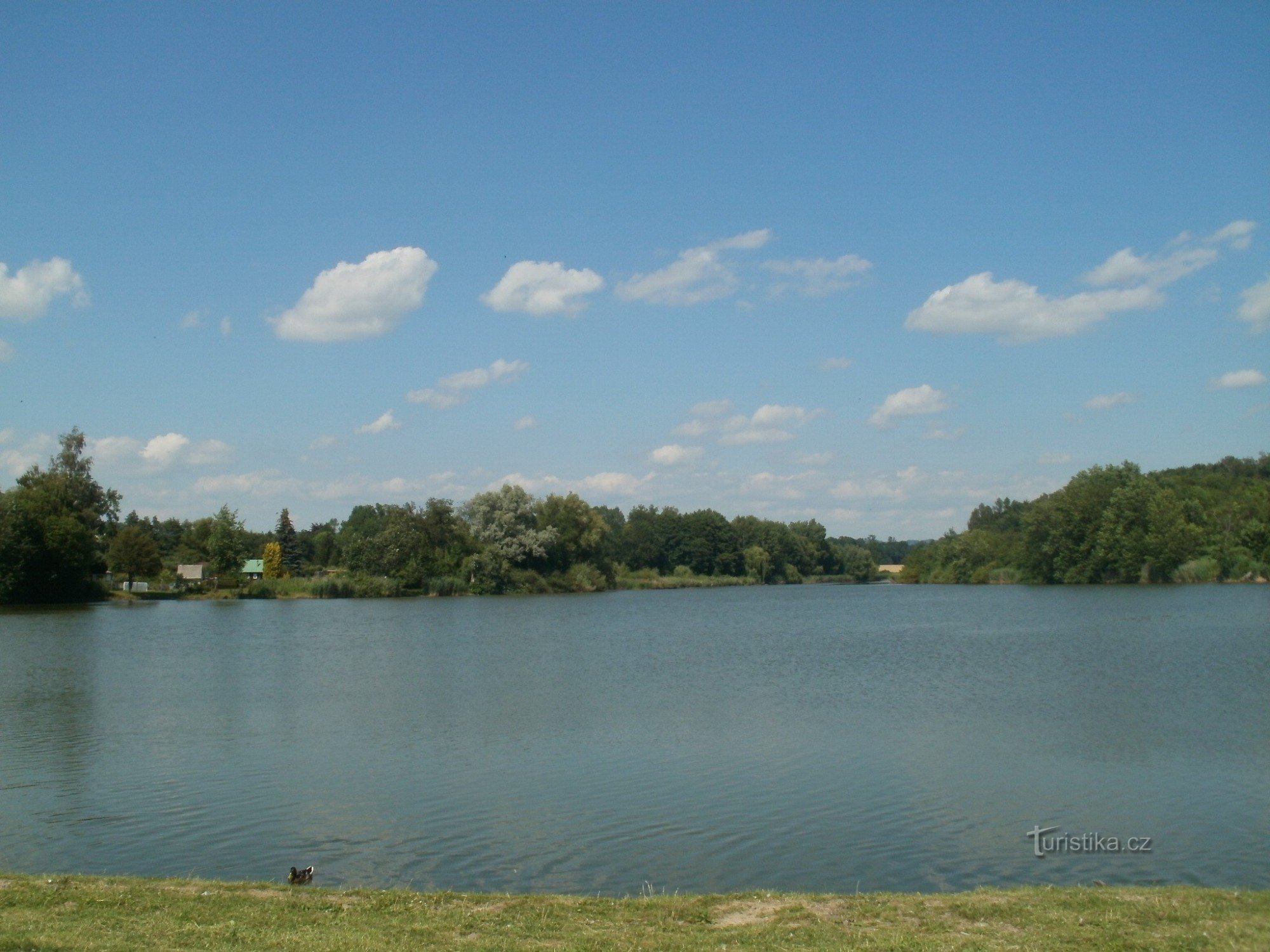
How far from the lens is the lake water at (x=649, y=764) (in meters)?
10.9

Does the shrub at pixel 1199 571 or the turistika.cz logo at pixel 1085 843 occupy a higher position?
the shrub at pixel 1199 571

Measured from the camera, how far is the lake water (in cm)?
1091

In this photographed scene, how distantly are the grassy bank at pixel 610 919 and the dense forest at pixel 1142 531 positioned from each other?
248 ft

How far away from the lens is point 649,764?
52.0 ft

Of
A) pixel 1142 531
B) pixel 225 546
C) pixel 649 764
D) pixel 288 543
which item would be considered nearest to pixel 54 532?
pixel 225 546

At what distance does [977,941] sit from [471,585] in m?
74.5

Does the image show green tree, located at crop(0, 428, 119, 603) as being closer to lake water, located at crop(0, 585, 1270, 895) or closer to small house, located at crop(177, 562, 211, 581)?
small house, located at crop(177, 562, 211, 581)

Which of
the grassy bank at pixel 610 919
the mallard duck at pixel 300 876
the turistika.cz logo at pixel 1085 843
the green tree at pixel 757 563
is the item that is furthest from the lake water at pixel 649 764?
the green tree at pixel 757 563

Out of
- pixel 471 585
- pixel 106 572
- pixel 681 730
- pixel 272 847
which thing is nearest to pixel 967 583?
pixel 471 585

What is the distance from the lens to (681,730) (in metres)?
18.7

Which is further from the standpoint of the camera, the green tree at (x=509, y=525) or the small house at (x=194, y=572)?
the small house at (x=194, y=572)

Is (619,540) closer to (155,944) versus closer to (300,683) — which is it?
(300,683)

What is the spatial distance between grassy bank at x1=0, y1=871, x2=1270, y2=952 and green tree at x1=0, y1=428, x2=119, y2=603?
64.6 metres

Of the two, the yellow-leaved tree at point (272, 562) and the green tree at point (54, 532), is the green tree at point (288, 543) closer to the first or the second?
the yellow-leaved tree at point (272, 562)
